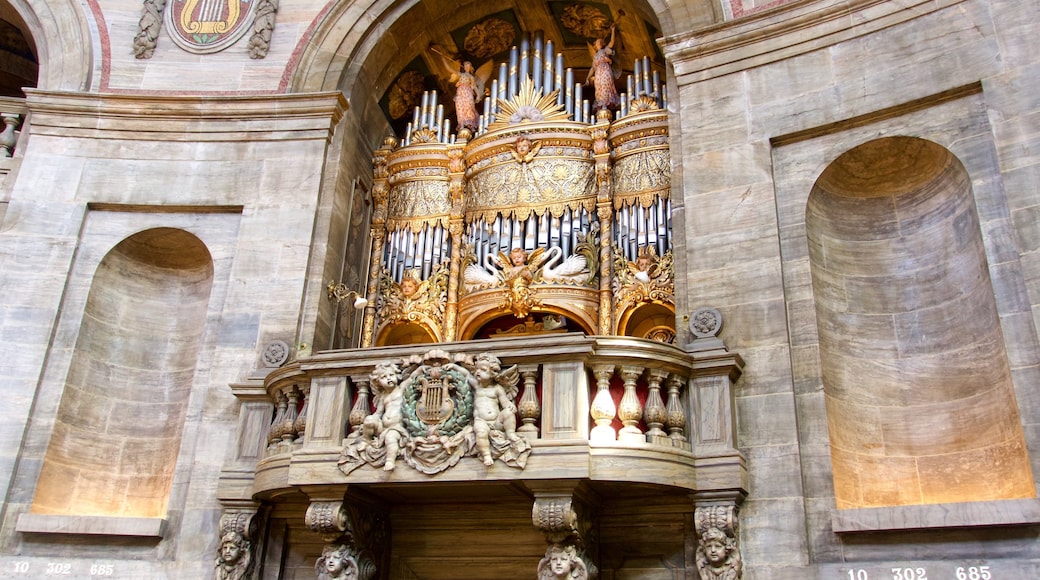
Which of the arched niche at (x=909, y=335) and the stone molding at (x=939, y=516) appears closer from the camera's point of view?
the stone molding at (x=939, y=516)

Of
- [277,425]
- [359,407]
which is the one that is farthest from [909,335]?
[277,425]

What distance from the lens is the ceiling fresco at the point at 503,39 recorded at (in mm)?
13977

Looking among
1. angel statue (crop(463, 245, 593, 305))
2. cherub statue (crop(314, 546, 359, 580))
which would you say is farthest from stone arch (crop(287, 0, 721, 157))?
cherub statue (crop(314, 546, 359, 580))

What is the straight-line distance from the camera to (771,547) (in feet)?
28.0

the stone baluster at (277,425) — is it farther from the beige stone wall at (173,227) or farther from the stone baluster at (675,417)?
Result: the stone baluster at (675,417)

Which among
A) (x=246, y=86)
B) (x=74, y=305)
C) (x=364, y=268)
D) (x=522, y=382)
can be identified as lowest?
(x=522, y=382)

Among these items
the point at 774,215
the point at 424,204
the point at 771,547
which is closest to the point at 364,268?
the point at 424,204

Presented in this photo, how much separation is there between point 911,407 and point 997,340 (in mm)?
1118

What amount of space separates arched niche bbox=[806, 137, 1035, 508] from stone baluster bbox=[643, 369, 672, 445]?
1781 millimetres

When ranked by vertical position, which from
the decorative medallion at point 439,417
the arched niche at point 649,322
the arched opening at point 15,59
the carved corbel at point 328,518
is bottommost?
the carved corbel at point 328,518

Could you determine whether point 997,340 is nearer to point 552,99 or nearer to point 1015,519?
point 1015,519

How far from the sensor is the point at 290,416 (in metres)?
10.0

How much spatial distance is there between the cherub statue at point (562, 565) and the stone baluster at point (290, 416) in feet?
10.2

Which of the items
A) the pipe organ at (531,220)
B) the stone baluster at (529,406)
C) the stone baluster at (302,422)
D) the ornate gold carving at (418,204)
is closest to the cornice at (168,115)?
the ornate gold carving at (418,204)
